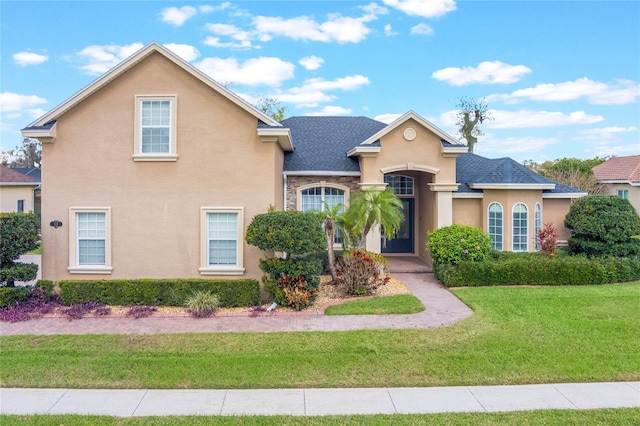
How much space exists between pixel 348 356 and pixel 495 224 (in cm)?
1176

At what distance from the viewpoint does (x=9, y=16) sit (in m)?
12.7

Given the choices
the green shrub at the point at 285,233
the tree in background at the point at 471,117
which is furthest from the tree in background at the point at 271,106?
the green shrub at the point at 285,233

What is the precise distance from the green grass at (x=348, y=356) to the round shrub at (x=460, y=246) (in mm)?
4030

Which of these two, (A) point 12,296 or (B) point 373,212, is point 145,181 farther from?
(B) point 373,212

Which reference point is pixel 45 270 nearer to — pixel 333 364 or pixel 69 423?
pixel 69 423

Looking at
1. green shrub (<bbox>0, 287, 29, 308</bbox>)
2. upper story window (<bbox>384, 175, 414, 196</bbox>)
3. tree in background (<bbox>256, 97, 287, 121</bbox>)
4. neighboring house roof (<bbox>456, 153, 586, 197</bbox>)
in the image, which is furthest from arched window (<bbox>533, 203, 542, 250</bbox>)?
tree in background (<bbox>256, 97, 287, 121</bbox>)

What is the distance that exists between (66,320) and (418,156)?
41.9 ft

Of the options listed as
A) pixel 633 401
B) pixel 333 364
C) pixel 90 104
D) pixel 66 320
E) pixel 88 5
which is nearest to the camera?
pixel 633 401

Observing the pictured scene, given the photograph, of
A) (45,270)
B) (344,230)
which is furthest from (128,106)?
(344,230)

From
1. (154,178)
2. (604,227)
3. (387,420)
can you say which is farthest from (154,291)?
(604,227)

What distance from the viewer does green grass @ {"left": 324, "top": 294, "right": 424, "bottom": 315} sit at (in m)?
11.0

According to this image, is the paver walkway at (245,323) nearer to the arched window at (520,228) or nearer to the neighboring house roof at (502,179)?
the arched window at (520,228)

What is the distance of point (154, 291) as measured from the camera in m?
11.8

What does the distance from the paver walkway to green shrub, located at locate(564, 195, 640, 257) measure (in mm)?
7716
